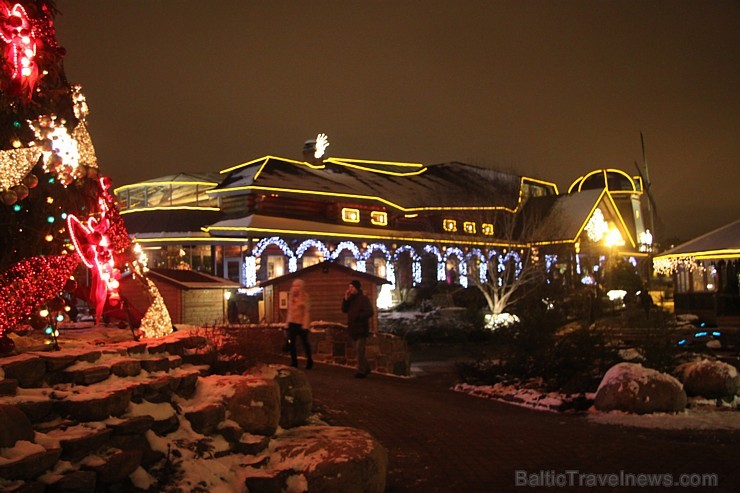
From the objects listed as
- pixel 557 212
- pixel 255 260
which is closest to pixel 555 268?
pixel 557 212

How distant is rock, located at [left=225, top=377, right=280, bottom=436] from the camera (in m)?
6.66

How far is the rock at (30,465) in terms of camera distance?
14.3 ft

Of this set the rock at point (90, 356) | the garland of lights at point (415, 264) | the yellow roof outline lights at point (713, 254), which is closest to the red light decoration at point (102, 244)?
the rock at point (90, 356)

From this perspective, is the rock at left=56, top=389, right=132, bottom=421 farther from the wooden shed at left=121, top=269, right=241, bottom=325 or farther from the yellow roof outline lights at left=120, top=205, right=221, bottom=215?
the yellow roof outline lights at left=120, top=205, right=221, bottom=215

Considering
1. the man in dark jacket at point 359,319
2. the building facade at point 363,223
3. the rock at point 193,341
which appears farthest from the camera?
the building facade at point 363,223

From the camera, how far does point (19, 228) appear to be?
6887 millimetres

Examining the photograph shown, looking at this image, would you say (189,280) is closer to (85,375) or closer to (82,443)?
(85,375)

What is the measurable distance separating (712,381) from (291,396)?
300 inches

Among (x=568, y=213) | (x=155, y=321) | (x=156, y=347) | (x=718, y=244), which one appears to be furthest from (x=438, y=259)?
(x=156, y=347)

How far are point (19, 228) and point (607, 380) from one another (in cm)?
856

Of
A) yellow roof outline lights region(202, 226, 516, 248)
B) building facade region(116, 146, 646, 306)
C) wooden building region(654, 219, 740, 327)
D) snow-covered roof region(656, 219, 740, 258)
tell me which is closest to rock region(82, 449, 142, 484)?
wooden building region(654, 219, 740, 327)

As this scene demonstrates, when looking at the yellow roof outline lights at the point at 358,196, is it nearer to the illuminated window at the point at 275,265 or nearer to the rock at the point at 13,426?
the illuminated window at the point at 275,265

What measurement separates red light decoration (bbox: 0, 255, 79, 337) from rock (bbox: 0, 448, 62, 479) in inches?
82.3

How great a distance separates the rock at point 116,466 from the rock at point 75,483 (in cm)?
11
